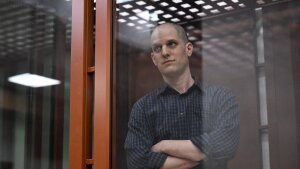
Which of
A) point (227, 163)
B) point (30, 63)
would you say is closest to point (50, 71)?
point (30, 63)

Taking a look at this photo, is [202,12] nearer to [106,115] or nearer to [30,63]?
[106,115]

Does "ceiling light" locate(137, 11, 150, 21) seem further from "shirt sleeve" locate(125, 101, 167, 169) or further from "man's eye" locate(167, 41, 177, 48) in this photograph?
"shirt sleeve" locate(125, 101, 167, 169)

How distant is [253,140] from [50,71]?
157cm

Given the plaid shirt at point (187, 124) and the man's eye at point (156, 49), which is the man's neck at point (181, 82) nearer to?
the plaid shirt at point (187, 124)

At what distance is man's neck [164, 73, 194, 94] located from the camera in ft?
9.56

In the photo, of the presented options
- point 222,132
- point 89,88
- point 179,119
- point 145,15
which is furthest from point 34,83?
point 222,132

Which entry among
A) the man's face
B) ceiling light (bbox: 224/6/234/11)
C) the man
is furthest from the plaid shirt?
ceiling light (bbox: 224/6/234/11)

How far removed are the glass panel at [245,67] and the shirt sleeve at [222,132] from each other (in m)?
0.03

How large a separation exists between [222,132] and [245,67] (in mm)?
355

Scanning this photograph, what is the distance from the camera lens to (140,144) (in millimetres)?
2969

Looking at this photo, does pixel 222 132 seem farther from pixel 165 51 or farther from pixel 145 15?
pixel 145 15

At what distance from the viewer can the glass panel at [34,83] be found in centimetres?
348

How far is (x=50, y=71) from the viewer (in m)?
3.60

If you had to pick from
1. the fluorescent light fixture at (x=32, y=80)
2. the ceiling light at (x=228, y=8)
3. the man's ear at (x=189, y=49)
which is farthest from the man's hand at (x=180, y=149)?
the fluorescent light fixture at (x=32, y=80)
